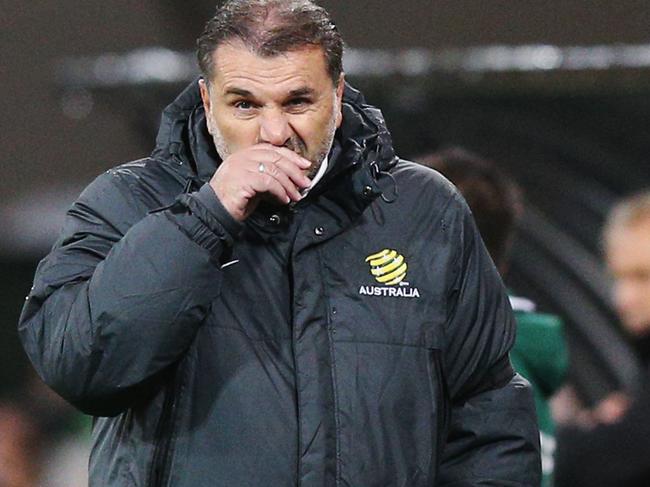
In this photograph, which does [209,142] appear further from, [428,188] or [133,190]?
[428,188]

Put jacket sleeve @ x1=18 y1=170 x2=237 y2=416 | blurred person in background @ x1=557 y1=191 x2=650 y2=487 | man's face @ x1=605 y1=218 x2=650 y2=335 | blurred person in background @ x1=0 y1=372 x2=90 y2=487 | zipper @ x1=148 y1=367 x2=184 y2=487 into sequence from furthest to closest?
blurred person in background @ x1=0 y1=372 x2=90 y2=487, man's face @ x1=605 y1=218 x2=650 y2=335, blurred person in background @ x1=557 y1=191 x2=650 y2=487, zipper @ x1=148 y1=367 x2=184 y2=487, jacket sleeve @ x1=18 y1=170 x2=237 y2=416

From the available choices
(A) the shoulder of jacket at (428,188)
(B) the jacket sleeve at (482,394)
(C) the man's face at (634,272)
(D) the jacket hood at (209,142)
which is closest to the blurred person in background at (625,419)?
(C) the man's face at (634,272)

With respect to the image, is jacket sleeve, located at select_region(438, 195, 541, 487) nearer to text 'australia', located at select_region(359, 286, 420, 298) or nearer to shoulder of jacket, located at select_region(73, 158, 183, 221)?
text 'australia', located at select_region(359, 286, 420, 298)

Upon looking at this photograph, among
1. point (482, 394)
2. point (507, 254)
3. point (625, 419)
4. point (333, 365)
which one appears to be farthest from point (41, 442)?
point (333, 365)

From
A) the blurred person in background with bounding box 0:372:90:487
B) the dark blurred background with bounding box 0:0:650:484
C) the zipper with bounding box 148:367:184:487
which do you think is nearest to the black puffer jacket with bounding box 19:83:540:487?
the zipper with bounding box 148:367:184:487

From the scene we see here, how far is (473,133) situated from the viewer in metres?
6.36

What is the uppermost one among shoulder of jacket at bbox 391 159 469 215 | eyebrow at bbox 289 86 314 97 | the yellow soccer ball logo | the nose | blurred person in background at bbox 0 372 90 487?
eyebrow at bbox 289 86 314 97

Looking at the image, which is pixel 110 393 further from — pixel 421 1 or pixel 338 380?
pixel 421 1

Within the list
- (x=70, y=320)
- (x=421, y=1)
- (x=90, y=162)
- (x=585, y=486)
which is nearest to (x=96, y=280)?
(x=70, y=320)

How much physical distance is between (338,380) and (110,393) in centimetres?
39

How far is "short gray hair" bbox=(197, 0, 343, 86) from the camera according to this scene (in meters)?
2.68

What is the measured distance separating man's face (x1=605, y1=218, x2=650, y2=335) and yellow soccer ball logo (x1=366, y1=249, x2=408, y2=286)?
1.44 meters

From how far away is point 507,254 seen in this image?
3938mm

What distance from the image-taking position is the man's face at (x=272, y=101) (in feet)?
8.64
